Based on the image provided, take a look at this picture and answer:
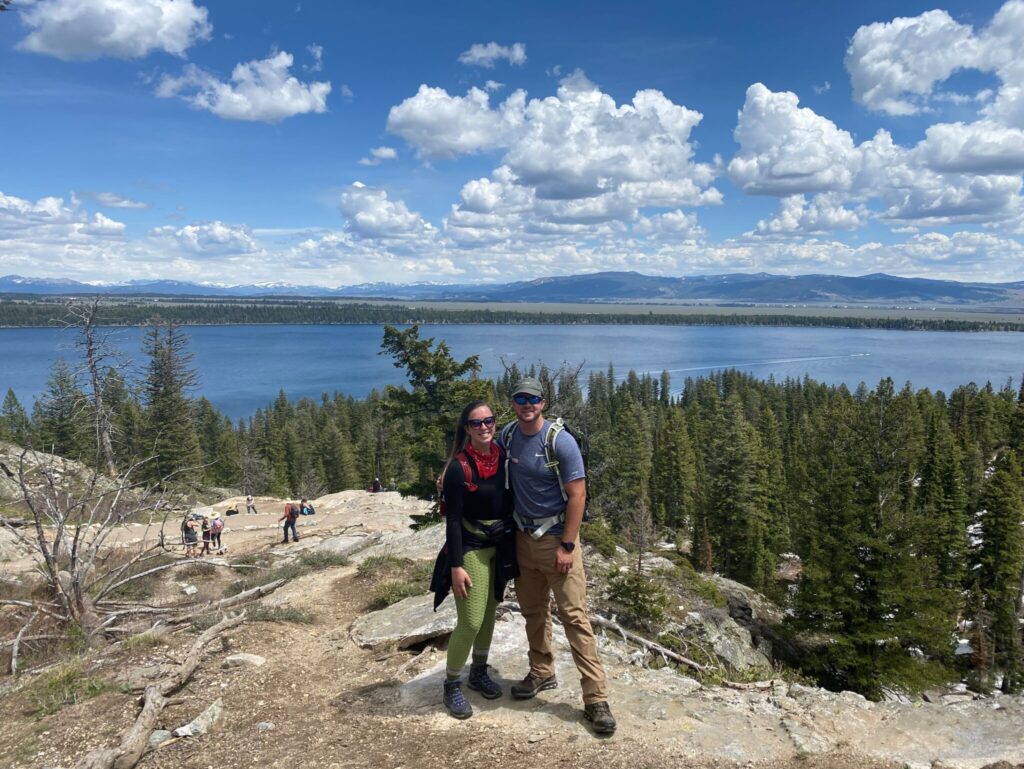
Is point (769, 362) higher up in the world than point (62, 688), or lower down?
lower down

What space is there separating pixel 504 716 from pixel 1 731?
4.41 meters

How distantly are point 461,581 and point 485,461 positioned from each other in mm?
939

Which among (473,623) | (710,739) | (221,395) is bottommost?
(221,395)

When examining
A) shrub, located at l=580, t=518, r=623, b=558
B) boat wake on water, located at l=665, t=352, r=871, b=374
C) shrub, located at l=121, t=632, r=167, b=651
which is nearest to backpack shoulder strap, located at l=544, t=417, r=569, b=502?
shrub, located at l=121, t=632, r=167, b=651

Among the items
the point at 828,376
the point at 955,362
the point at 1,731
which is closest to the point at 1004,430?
the point at 828,376

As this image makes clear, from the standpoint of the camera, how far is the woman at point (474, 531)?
15.7 ft

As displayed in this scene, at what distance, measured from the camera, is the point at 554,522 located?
479 cm

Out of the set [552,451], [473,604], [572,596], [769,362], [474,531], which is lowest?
[769,362]

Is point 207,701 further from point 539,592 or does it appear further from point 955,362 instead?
point 955,362

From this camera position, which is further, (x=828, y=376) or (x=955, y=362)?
(x=955, y=362)

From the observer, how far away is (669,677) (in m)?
6.21

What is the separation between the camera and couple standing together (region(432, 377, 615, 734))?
4727 millimetres

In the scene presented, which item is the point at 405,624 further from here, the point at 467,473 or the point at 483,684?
the point at 467,473

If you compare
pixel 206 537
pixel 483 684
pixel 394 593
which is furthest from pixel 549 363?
pixel 483 684
